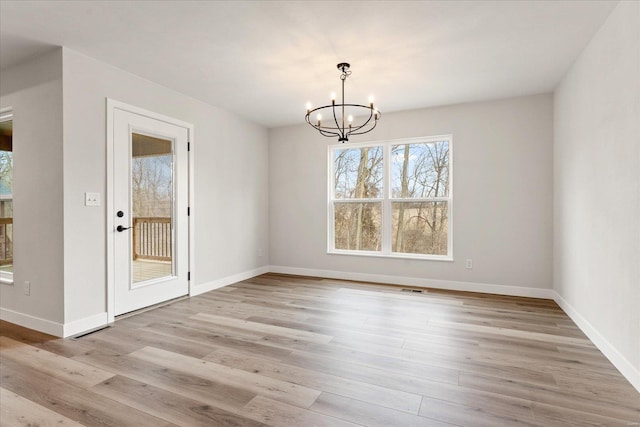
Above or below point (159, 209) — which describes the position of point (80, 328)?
below

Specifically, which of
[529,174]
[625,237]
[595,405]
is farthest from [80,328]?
[529,174]

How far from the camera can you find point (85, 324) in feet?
10.4

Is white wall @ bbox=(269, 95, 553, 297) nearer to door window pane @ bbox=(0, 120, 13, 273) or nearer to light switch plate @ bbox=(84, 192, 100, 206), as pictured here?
Answer: light switch plate @ bbox=(84, 192, 100, 206)

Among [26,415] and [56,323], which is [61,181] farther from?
[26,415]

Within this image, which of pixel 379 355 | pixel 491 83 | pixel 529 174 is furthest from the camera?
pixel 529 174

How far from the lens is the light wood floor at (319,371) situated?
6.17 feet

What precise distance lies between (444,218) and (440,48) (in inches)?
99.0

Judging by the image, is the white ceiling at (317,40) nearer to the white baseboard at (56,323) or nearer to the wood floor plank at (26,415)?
the white baseboard at (56,323)

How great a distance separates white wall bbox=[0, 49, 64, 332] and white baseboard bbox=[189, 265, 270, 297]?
5.13ft

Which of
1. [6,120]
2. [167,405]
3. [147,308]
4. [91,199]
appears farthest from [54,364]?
[6,120]

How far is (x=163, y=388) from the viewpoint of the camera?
2.16 meters

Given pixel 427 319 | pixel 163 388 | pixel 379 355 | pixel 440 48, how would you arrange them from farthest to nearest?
→ pixel 427 319
pixel 440 48
pixel 379 355
pixel 163 388

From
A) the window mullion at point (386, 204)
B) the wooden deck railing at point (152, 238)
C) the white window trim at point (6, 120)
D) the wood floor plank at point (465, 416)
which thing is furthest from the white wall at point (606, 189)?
the white window trim at point (6, 120)

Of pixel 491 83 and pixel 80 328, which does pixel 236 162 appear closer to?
pixel 80 328
